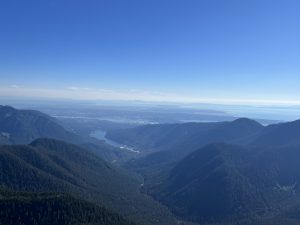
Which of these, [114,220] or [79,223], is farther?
[114,220]

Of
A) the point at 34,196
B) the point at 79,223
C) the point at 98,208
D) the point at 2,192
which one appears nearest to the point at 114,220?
the point at 98,208

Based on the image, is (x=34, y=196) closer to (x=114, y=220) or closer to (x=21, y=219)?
(x=21, y=219)

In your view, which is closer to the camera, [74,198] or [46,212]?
[46,212]

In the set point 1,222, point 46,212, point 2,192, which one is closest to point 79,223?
point 46,212

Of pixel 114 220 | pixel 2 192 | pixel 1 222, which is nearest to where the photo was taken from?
pixel 1 222

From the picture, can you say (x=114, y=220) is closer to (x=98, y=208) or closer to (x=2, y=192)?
(x=98, y=208)

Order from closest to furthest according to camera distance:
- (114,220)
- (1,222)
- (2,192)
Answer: (1,222)
(114,220)
(2,192)
